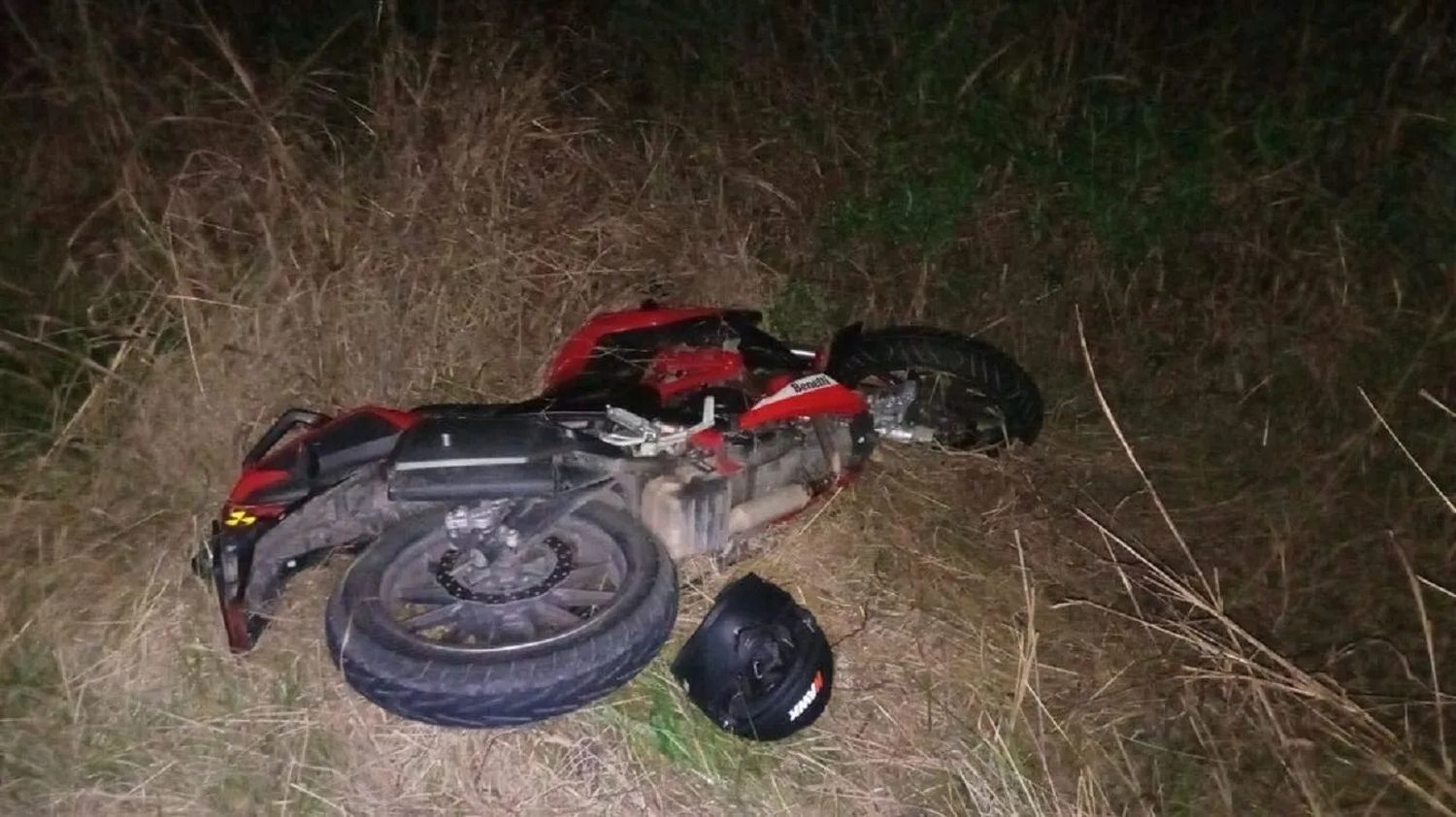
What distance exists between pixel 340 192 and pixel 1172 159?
2524 mm

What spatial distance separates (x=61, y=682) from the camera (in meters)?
2.40

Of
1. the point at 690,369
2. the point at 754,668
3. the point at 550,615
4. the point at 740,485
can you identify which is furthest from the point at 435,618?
the point at 690,369

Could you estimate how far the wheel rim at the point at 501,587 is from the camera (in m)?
2.28

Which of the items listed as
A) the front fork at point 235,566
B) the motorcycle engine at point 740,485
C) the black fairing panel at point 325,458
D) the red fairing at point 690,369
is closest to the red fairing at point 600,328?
the red fairing at point 690,369

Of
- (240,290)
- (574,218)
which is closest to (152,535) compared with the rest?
(240,290)

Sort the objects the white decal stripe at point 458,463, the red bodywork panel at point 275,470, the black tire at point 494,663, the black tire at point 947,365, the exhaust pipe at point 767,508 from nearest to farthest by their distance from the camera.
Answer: the black tire at point 494,663 → the white decal stripe at point 458,463 → the red bodywork panel at point 275,470 → the exhaust pipe at point 767,508 → the black tire at point 947,365

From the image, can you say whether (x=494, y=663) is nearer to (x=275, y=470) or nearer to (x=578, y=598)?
(x=578, y=598)

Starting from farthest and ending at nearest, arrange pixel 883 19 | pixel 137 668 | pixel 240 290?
pixel 883 19, pixel 240 290, pixel 137 668

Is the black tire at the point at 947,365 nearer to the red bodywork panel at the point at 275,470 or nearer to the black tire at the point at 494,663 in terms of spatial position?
the black tire at the point at 494,663

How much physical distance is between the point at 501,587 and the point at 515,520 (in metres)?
0.14

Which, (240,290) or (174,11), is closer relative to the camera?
(240,290)

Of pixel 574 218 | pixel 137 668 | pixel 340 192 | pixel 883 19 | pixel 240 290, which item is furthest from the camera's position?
pixel 883 19

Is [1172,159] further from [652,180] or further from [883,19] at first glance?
[652,180]

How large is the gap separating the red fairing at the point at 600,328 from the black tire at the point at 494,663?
2.62 ft
